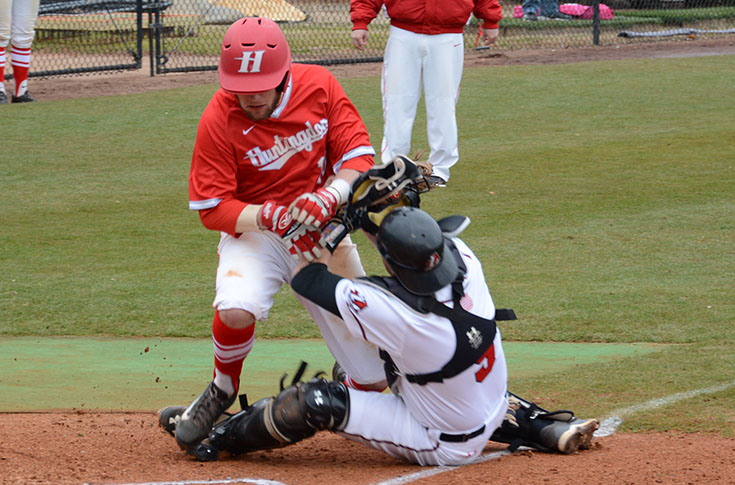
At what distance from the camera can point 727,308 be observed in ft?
18.9

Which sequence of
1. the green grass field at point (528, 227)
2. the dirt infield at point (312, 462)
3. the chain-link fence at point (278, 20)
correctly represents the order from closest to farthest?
the dirt infield at point (312, 462) → the green grass field at point (528, 227) → the chain-link fence at point (278, 20)

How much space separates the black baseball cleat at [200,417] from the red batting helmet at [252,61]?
1.28 m

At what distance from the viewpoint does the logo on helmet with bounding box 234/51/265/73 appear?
3943mm

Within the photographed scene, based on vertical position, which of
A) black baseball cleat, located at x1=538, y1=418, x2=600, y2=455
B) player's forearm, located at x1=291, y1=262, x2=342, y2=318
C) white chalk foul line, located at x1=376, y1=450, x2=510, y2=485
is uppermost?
player's forearm, located at x1=291, y1=262, x2=342, y2=318

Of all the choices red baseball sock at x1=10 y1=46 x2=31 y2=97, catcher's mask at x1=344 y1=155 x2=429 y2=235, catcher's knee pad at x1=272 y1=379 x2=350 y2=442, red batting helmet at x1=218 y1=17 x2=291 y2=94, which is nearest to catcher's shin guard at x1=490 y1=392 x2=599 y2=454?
catcher's knee pad at x1=272 y1=379 x2=350 y2=442

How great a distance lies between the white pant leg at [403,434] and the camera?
12.0 ft

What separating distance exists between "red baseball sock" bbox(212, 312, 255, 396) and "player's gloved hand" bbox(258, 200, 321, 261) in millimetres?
411

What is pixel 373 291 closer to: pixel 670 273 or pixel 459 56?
pixel 670 273

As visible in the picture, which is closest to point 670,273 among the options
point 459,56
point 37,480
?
point 459,56

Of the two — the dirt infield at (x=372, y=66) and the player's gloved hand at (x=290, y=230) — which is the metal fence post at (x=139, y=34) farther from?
the player's gloved hand at (x=290, y=230)

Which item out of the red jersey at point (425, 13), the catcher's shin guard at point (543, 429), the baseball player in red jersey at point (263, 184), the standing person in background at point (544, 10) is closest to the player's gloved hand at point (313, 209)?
the baseball player in red jersey at point (263, 184)

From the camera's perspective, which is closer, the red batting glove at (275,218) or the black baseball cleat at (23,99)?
the red batting glove at (275,218)

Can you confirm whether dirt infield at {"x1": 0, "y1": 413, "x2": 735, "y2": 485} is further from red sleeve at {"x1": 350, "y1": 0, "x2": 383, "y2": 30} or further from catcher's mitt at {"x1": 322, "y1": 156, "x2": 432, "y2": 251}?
red sleeve at {"x1": 350, "y1": 0, "x2": 383, "y2": 30}

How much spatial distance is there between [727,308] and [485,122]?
246 inches
